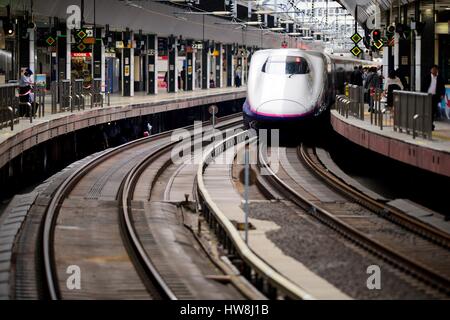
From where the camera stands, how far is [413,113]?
2139 cm

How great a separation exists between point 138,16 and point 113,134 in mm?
13940

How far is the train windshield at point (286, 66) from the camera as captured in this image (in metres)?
32.0

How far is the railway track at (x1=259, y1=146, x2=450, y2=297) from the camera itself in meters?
13.9

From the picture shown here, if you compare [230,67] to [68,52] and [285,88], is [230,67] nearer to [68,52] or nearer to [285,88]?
[68,52]

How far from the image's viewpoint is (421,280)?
1314 centimetres

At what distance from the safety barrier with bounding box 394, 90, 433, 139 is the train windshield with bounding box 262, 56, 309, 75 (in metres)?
8.97

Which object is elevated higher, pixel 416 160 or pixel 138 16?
pixel 138 16

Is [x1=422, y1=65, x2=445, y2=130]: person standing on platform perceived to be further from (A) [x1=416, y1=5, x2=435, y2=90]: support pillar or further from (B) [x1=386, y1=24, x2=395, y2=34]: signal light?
(A) [x1=416, y1=5, x2=435, y2=90]: support pillar

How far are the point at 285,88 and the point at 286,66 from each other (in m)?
1.05

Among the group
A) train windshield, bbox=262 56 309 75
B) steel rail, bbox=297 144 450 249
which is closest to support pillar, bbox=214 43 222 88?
train windshield, bbox=262 56 309 75

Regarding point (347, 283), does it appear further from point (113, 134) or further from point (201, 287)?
point (113, 134)

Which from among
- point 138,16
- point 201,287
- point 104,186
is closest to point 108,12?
point 138,16

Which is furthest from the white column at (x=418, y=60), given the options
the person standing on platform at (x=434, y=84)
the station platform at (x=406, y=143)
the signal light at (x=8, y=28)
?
the signal light at (x=8, y=28)
